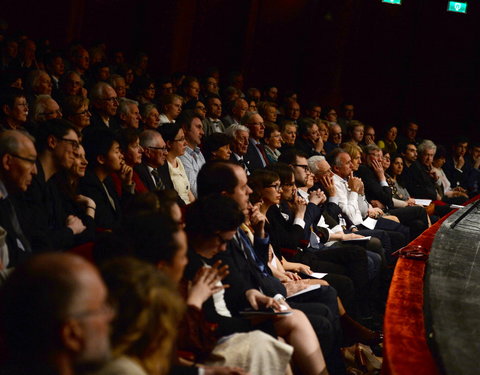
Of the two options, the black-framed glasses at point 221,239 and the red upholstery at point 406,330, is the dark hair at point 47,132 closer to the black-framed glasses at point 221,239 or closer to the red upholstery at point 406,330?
the black-framed glasses at point 221,239

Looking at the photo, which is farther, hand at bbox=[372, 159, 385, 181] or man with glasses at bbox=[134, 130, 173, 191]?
hand at bbox=[372, 159, 385, 181]

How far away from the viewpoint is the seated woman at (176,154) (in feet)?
12.9

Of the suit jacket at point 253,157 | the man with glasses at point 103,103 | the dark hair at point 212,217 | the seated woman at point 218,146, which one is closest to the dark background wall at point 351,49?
the suit jacket at point 253,157

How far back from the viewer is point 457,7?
9.61 metres

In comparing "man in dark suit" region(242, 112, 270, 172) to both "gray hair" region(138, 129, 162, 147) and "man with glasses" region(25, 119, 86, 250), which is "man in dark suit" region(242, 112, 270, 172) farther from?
"man with glasses" region(25, 119, 86, 250)

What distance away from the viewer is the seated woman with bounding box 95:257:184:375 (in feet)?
4.37

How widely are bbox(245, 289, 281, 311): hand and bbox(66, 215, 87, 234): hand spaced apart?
826 millimetres

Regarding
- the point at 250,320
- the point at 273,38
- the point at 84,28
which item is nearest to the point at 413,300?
the point at 250,320

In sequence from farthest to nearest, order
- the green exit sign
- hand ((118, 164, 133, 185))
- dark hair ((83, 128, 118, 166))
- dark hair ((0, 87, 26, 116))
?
the green exit sign, dark hair ((0, 87, 26, 116)), hand ((118, 164, 133, 185)), dark hair ((83, 128, 118, 166))

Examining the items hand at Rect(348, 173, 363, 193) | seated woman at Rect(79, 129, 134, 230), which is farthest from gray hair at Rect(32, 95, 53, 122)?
hand at Rect(348, 173, 363, 193)

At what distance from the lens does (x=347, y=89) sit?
1023cm

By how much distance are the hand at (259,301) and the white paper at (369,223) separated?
8.06ft

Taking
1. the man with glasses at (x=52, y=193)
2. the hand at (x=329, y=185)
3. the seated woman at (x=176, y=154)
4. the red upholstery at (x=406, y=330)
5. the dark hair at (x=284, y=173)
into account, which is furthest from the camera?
the hand at (x=329, y=185)

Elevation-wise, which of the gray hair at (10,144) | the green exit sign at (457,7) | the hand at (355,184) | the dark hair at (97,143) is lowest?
the hand at (355,184)
